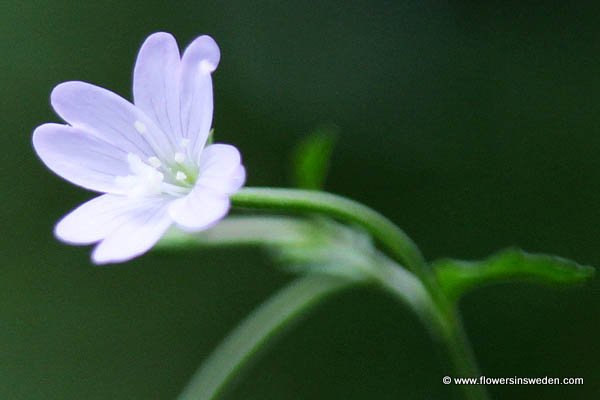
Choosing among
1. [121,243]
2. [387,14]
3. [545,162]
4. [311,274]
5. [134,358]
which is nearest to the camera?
[121,243]

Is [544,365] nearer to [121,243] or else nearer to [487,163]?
[487,163]

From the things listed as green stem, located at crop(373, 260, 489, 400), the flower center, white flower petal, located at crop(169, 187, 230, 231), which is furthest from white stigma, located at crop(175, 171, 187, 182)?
green stem, located at crop(373, 260, 489, 400)

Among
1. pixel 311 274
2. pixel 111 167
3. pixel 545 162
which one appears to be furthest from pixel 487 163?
pixel 111 167

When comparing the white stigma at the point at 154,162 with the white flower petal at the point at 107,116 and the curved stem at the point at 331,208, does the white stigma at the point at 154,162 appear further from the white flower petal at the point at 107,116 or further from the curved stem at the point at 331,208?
the curved stem at the point at 331,208

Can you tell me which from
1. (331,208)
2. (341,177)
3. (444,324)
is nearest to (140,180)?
(331,208)

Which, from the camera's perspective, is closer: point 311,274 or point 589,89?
point 311,274

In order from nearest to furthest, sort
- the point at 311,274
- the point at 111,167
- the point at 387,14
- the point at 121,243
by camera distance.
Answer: the point at 121,243, the point at 111,167, the point at 311,274, the point at 387,14

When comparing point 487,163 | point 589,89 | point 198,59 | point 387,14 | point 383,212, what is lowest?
point 198,59
